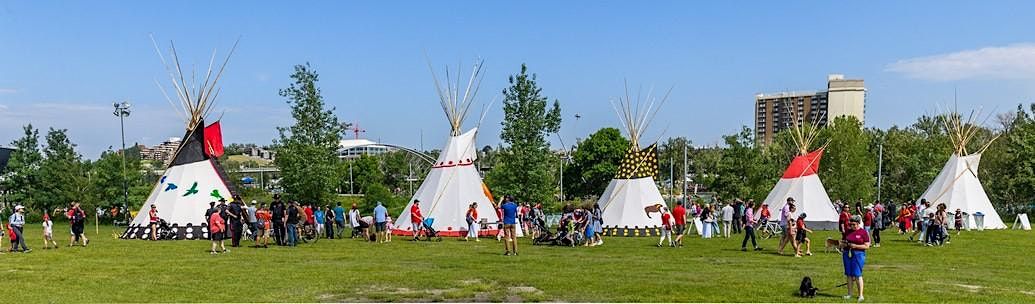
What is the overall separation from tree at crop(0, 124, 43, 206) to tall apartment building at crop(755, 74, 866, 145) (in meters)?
51.7

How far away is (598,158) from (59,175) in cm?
3247

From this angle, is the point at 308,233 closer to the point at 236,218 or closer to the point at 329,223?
the point at 329,223

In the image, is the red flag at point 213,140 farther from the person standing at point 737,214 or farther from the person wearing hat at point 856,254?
the person wearing hat at point 856,254

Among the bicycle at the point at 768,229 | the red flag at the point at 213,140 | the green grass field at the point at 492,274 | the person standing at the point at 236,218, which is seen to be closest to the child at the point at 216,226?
the green grass field at the point at 492,274

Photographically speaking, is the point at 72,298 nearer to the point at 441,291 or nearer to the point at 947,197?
the point at 441,291

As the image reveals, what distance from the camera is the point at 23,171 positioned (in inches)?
1591

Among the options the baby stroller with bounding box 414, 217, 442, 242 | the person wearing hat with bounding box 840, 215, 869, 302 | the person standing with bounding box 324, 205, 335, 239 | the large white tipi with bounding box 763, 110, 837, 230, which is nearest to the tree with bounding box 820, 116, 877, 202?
the large white tipi with bounding box 763, 110, 837, 230

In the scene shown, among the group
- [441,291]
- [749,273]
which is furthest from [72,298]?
[749,273]

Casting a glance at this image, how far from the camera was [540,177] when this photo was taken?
35594mm

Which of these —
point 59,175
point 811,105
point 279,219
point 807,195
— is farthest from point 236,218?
point 811,105

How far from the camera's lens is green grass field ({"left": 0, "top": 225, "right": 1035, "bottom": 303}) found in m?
10.5

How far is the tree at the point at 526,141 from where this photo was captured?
1395 inches

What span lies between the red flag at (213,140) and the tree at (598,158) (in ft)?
106

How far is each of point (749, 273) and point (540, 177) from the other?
74.1ft
